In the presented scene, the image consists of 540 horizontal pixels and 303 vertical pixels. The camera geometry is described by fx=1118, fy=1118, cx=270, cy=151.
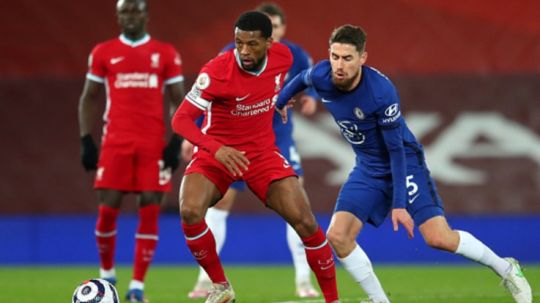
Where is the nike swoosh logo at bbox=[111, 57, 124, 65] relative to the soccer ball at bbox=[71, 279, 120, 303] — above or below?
above

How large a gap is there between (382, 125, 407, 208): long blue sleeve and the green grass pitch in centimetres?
124

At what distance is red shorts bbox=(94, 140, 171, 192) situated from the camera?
27.6ft

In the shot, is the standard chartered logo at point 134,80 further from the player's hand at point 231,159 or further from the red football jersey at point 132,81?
the player's hand at point 231,159

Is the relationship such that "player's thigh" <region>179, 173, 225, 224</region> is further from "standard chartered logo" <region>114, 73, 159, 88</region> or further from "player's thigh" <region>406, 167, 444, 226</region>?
"standard chartered logo" <region>114, 73, 159, 88</region>

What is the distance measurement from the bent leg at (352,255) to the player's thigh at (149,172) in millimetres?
2107

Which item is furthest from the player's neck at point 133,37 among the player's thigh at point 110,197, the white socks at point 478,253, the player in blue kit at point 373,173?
the white socks at point 478,253

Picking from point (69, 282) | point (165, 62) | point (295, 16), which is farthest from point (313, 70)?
point (295, 16)

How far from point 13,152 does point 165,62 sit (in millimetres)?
4666

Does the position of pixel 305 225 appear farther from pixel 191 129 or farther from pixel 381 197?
pixel 191 129

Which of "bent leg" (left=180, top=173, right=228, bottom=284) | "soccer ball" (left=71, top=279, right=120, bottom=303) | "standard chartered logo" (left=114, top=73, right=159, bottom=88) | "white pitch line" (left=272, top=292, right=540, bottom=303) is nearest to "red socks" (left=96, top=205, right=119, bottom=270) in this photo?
"standard chartered logo" (left=114, top=73, right=159, bottom=88)

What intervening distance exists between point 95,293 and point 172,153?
214cm

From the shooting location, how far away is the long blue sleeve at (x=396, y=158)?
6.57m

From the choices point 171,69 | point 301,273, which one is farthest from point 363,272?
point 171,69

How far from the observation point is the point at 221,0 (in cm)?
1252
